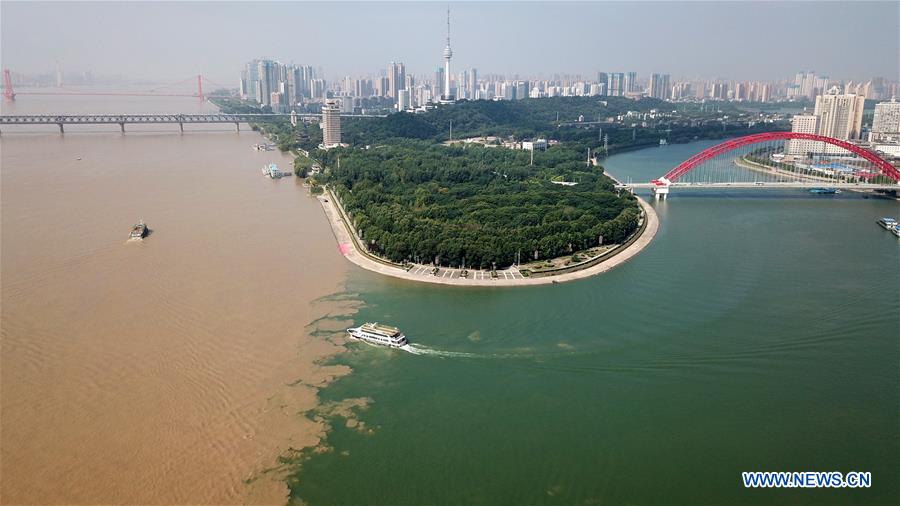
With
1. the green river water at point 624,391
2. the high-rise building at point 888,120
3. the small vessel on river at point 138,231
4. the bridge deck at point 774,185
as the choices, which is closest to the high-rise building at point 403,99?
the high-rise building at point 888,120

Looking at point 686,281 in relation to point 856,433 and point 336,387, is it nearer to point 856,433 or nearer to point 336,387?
point 856,433

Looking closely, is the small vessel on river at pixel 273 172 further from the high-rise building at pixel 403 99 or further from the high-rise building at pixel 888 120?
the high-rise building at pixel 403 99

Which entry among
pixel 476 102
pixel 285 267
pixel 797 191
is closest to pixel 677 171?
pixel 797 191

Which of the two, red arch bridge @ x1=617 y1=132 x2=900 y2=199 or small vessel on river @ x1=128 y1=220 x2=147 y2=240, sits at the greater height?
red arch bridge @ x1=617 y1=132 x2=900 y2=199

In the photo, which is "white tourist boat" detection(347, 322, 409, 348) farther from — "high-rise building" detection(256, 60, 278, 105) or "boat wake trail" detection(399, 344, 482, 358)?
"high-rise building" detection(256, 60, 278, 105)

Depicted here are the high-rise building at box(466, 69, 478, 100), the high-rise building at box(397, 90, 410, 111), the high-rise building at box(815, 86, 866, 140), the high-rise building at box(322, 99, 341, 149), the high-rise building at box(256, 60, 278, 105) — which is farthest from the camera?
the high-rise building at box(466, 69, 478, 100)

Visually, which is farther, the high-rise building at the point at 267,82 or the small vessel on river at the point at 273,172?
the high-rise building at the point at 267,82

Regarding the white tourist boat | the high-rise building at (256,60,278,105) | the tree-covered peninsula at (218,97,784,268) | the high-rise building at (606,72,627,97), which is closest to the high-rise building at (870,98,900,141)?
the tree-covered peninsula at (218,97,784,268)
